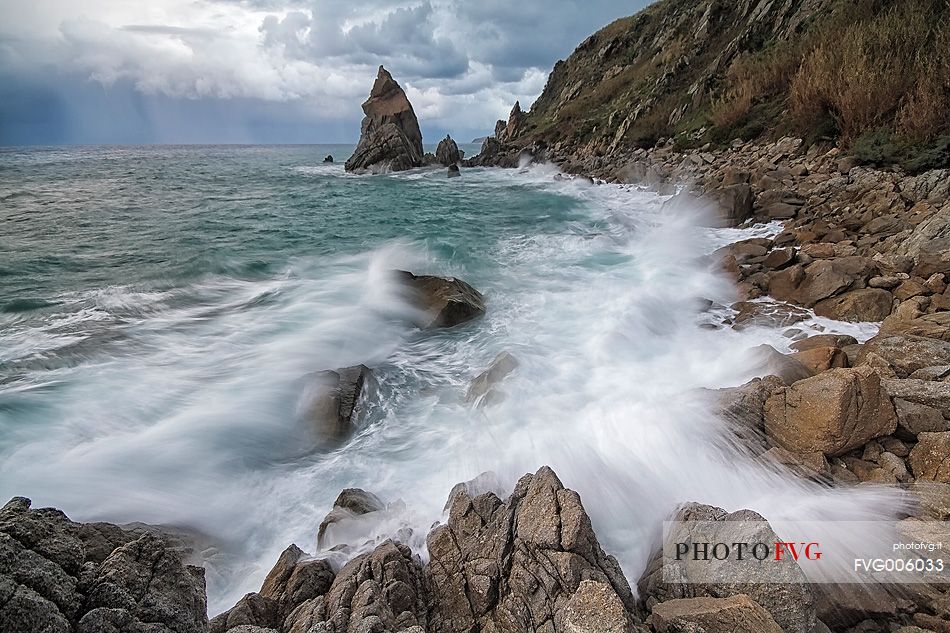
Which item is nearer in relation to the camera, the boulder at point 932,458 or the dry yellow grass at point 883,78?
the boulder at point 932,458

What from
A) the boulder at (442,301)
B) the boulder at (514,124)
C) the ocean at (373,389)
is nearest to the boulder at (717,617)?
the ocean at (373,389)

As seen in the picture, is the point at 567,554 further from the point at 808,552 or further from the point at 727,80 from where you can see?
the point at 727,80

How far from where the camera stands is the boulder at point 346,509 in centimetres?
501

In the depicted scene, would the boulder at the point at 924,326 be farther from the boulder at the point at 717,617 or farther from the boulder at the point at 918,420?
the boulder at the point at 717,617

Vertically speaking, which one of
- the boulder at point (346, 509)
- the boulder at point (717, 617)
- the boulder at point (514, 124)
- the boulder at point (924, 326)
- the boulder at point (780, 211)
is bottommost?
→ the boulder at point (346, 509)

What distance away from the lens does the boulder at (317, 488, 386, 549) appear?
501 centimetres

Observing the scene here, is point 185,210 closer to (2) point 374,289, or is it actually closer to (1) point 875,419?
(2) point 374,289

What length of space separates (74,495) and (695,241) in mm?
15470

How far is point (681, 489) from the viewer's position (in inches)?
210

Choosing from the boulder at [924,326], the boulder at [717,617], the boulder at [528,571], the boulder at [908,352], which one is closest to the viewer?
Answer: the boulder at [717,617]

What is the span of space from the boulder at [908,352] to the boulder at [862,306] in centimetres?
207

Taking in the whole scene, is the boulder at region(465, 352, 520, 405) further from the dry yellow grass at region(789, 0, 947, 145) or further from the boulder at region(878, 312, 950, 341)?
the dry yellow grass at region(789, 0, 947, 145)

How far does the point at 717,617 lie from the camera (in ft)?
9.69

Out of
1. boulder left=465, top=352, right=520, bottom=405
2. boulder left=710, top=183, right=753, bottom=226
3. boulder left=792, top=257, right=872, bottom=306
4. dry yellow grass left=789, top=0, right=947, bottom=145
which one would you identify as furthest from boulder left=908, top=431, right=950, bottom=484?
boulder left=710, top=183, right=753, bottom=226
